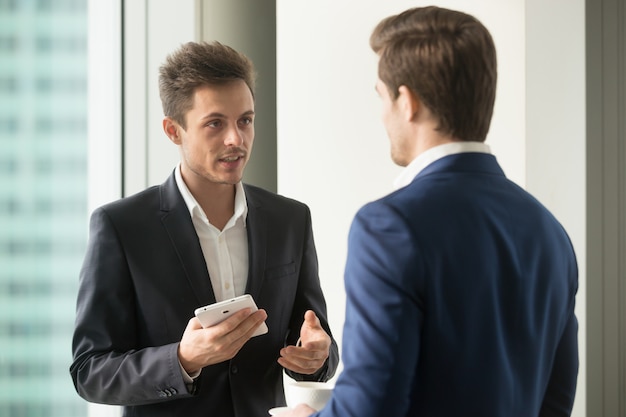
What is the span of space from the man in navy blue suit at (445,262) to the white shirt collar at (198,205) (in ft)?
2.41

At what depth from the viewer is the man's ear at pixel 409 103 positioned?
132 centimetres

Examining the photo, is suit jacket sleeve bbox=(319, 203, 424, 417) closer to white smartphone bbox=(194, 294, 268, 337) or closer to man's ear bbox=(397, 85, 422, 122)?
man's ear bbox=(397, 85, 422, 122)

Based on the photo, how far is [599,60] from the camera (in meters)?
3.02

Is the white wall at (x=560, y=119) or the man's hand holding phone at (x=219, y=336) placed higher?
the white wall at (x=560, y=119)

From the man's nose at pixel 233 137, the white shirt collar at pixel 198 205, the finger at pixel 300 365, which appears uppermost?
the man's nose at pixel 233 137

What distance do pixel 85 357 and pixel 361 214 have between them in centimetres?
89

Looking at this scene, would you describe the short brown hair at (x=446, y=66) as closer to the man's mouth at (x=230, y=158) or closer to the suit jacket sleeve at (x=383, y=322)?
the suit jacket sleeve at (x=383, y=322)

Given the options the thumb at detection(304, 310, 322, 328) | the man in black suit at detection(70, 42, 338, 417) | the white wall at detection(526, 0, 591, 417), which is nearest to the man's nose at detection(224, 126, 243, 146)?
the man in black suit at detection(70, 42, 338, 417)

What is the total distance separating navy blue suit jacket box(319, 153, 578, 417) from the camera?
1203 mm

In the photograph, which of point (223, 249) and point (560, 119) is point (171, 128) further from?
point (560, 119)

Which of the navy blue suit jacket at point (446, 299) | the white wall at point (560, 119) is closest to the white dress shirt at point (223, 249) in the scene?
the navy blue suit jacket at point (446, 299)

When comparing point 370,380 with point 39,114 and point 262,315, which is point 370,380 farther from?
point 39,114

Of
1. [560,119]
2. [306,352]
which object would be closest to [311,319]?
[306,352]

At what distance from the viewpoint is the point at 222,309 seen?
64.7 inches
